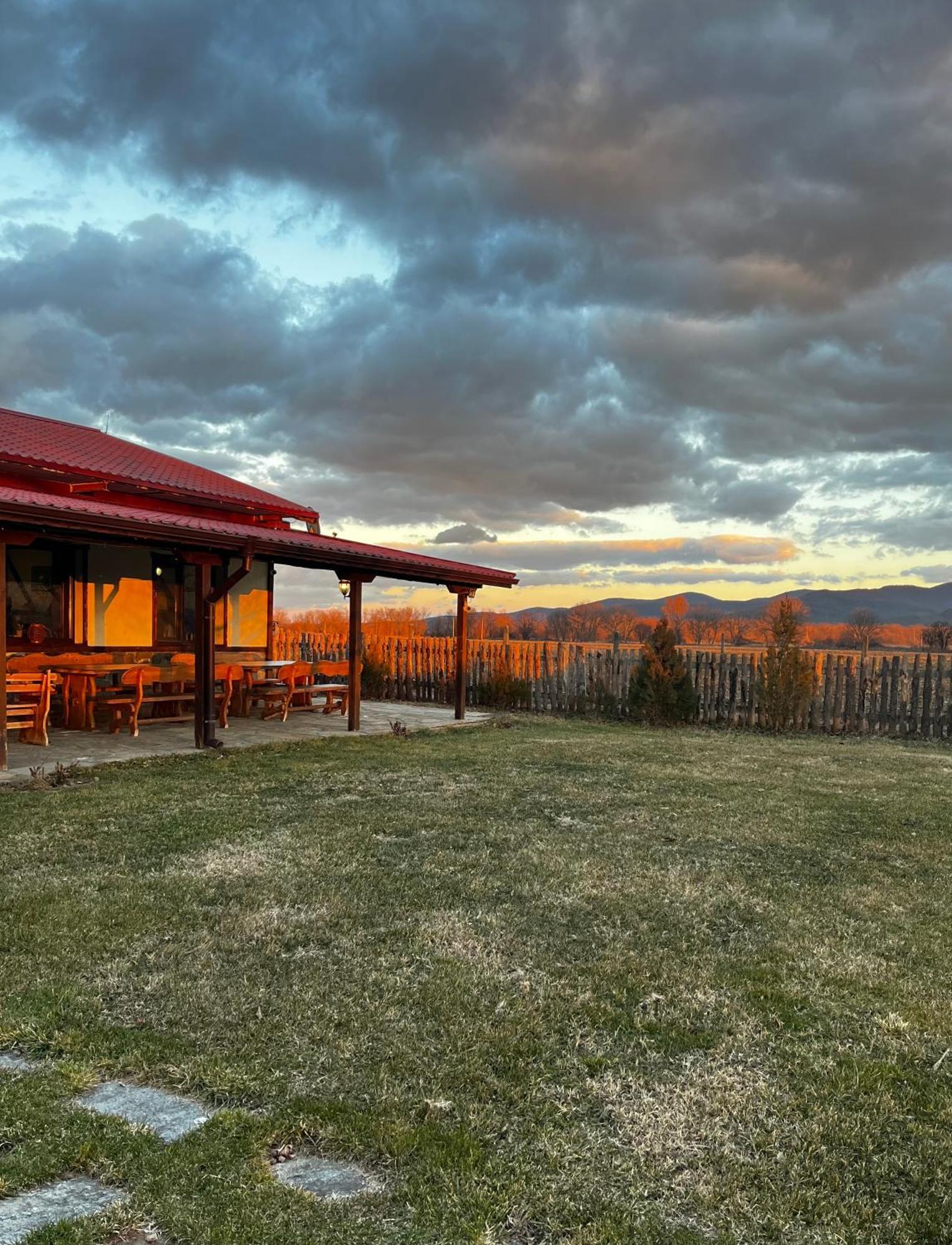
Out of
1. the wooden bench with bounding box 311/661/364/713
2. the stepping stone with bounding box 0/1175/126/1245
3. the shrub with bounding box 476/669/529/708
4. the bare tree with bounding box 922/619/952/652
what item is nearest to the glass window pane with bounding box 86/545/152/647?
the wooden bench with bounding box 311/661/364/713

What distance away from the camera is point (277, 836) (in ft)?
19.8

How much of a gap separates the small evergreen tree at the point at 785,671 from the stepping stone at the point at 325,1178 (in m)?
12.7

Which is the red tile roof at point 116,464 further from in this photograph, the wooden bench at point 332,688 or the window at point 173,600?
the wooden bench at point 332,688

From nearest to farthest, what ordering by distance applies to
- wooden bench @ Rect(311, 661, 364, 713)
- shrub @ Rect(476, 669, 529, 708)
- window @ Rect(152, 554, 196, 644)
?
wooden bench @ Rect(311, 661, 364, 713) < window @ Rect(152, 554, 196, 644) < shrub @ Rect(476, 669, 529, 708)

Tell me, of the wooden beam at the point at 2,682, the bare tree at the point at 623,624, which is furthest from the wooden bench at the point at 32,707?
the bare tree at the point at 623,624

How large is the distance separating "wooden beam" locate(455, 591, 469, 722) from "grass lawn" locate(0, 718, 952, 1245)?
7084 mm

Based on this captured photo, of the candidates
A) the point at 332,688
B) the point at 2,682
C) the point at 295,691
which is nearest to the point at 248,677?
the point at 295,691

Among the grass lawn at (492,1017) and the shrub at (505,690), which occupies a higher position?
the shrub at (505,690)

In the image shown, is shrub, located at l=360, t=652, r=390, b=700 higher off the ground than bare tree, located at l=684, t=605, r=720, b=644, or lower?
lower

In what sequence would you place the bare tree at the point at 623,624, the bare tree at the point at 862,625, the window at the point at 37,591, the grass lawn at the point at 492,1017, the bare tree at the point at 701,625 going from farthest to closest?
the bare tree at the point at 862,625
the bare tree at the point at 701,625
the bare tree at the point at 623,624
the window at the point at 37,591
the grass lawn at the point at 492,1017

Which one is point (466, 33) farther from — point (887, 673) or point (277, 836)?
point (887, 673)

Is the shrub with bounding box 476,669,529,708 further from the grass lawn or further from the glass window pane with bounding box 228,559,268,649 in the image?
the grass lawn

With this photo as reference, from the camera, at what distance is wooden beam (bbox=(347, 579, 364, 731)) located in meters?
12.2

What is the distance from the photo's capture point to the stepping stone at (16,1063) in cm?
283
